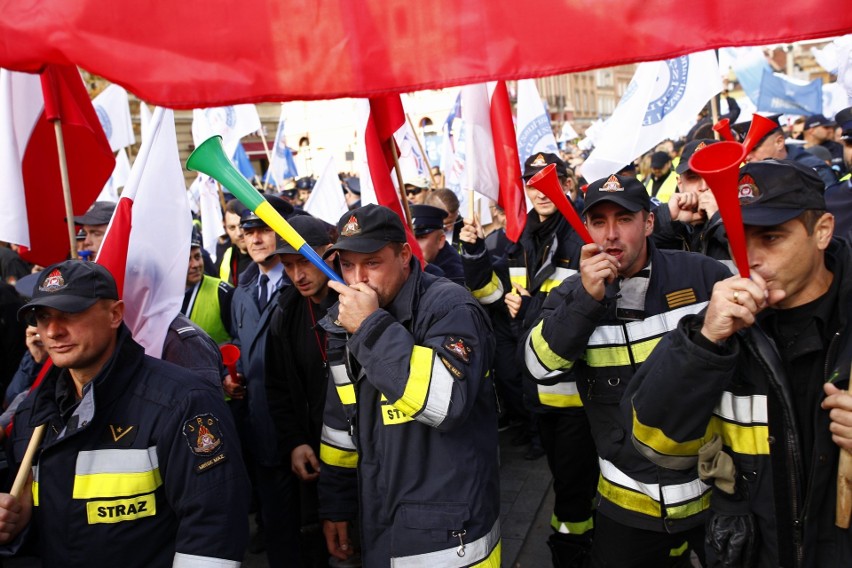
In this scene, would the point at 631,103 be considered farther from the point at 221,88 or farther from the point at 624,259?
the point at 221,88

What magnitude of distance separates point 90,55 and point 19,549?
178cm

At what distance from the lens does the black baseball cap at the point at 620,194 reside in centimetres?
332

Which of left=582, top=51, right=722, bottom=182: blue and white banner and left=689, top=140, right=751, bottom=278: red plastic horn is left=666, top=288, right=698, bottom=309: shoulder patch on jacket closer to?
left=689, top=140, right=751, bottom=278: red plastic horn

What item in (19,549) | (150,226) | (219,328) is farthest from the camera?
(219,328)

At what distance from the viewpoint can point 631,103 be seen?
549 centimetres

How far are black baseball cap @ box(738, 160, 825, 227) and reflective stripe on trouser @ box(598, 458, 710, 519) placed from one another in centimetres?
137

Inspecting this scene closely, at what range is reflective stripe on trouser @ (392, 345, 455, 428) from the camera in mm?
2533

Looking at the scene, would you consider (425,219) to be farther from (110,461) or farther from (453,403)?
(110,461)

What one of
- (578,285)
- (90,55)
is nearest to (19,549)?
(90,55)

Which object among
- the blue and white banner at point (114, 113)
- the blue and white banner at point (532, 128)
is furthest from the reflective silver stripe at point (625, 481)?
the blue and white banner at point (114, 113)

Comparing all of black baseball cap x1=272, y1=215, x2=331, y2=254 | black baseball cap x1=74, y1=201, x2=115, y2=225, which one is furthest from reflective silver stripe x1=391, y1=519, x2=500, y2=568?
black baseball cap x1=74, y1=201, x2=115, y2=225

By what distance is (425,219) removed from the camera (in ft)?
17.7

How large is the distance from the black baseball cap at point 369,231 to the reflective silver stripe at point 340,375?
1.80 ft

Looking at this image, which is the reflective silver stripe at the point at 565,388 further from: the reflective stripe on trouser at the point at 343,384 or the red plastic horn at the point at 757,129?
the red plastic horn at the point at 757,129
